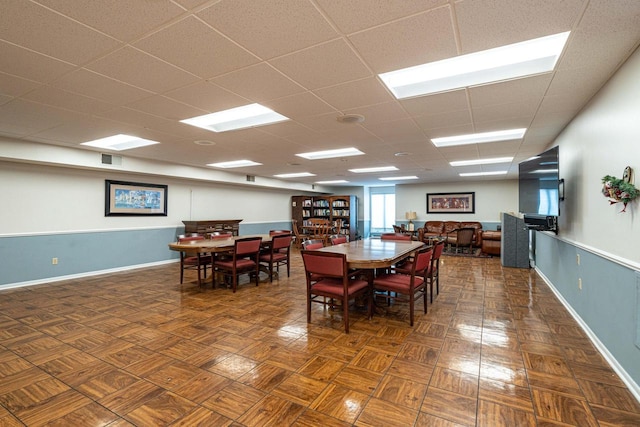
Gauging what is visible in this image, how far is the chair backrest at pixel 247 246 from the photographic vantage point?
4.33 metres

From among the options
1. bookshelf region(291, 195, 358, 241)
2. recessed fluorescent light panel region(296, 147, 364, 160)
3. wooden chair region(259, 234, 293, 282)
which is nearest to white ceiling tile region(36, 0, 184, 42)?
recessed fluorescent light panel region(296, 147, 364, 160)

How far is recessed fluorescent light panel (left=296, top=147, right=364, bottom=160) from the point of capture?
5070 millimetres

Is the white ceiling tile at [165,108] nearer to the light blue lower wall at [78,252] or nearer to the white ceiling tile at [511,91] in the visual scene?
the white ceiling tile at [511,91]

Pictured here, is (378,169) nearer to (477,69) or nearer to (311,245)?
(311,245)

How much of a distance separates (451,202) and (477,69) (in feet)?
28.3

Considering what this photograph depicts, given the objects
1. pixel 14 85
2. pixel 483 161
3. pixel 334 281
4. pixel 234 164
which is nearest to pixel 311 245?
pixel 334 281

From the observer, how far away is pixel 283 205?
10891 millimetres

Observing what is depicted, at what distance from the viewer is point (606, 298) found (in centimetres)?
233

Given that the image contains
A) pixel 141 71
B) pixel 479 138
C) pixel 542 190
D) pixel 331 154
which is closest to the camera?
pixel 141 71

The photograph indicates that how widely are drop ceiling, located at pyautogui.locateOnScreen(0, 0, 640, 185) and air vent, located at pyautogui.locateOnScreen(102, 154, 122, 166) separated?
4.37 ft

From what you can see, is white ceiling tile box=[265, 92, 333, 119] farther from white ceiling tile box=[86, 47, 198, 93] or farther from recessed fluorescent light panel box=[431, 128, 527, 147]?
recessed fluorescent light panel box=[431, 128, 527, 147]

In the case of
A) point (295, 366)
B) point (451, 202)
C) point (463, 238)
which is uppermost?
point (451, 202)

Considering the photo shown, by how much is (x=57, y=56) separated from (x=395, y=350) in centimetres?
338

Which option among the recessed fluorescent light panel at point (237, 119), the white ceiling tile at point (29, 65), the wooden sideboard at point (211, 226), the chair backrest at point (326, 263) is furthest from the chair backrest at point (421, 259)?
the wooden sideboard at point (211, 226)
